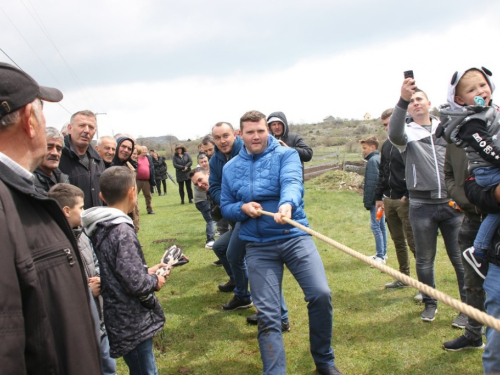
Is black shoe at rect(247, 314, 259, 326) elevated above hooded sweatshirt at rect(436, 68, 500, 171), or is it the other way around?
hooded sweatshirt at rect(436, 68, 500, 171)

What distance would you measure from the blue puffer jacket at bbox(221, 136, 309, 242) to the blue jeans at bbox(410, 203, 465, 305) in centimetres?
146

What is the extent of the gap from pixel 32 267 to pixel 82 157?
3748 millimetres

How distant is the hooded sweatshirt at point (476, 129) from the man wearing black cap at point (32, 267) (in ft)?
7.81

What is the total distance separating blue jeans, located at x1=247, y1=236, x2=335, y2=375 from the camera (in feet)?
10.3

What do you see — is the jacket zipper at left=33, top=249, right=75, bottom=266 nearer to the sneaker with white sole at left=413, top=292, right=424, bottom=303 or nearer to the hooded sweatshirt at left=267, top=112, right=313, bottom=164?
the hooded sweatshirt at left=267, top=112, right=313, bottom=164

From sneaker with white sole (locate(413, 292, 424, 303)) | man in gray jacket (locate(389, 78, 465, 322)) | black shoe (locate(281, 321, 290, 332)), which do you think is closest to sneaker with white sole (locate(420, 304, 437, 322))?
man in gray jacket (locate(389, 78, 465, 322))

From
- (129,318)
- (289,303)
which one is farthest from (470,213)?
(129,318)

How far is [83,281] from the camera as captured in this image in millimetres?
1618

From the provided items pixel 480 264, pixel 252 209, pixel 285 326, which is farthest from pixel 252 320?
pixel 480 264

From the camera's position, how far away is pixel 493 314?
2477 mm

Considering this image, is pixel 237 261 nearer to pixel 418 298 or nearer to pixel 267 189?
pixel 267 189

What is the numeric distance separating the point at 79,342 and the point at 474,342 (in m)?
3.59

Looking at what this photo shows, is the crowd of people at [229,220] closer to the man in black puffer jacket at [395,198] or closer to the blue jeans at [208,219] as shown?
the man in black puffer jacket at [395,198]

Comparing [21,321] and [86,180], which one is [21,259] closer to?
[21,321]
